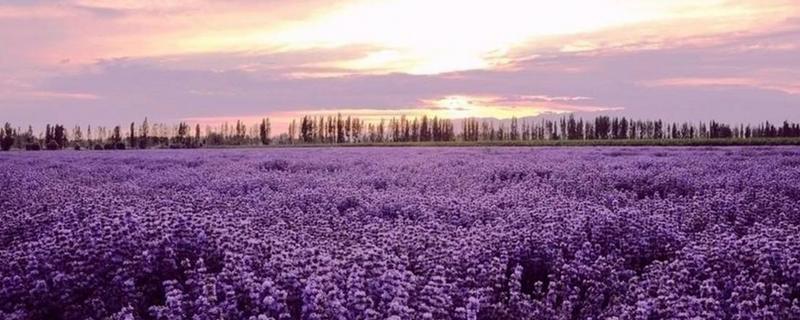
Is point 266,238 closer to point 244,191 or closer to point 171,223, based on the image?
point 171,223

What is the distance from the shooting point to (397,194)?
8578 mm

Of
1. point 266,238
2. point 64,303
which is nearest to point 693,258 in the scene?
point 266,238

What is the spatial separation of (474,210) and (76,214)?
3.75m

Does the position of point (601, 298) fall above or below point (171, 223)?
below

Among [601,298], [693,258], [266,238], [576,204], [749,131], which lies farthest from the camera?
[749,131]

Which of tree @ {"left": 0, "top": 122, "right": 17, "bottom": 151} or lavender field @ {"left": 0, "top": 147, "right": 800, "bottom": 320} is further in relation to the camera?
tree @ {"left": 0, "top": 122, "right": 17, "bottom": 151}

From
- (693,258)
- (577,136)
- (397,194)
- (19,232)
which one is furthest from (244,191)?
(577,136)

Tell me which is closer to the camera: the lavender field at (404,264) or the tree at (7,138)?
the lavender field at (404,264)

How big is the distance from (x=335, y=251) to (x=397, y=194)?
383 centimetres

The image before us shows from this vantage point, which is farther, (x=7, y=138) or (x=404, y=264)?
(x=7, y=138)

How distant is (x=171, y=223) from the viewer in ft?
16.4

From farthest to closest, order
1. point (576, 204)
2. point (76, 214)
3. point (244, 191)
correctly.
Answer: point (244, 191) < point (576, 204) < point (76, 214)

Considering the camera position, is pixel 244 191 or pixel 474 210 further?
pixel 244 191

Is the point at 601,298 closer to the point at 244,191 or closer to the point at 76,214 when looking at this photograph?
the point at 76,214
